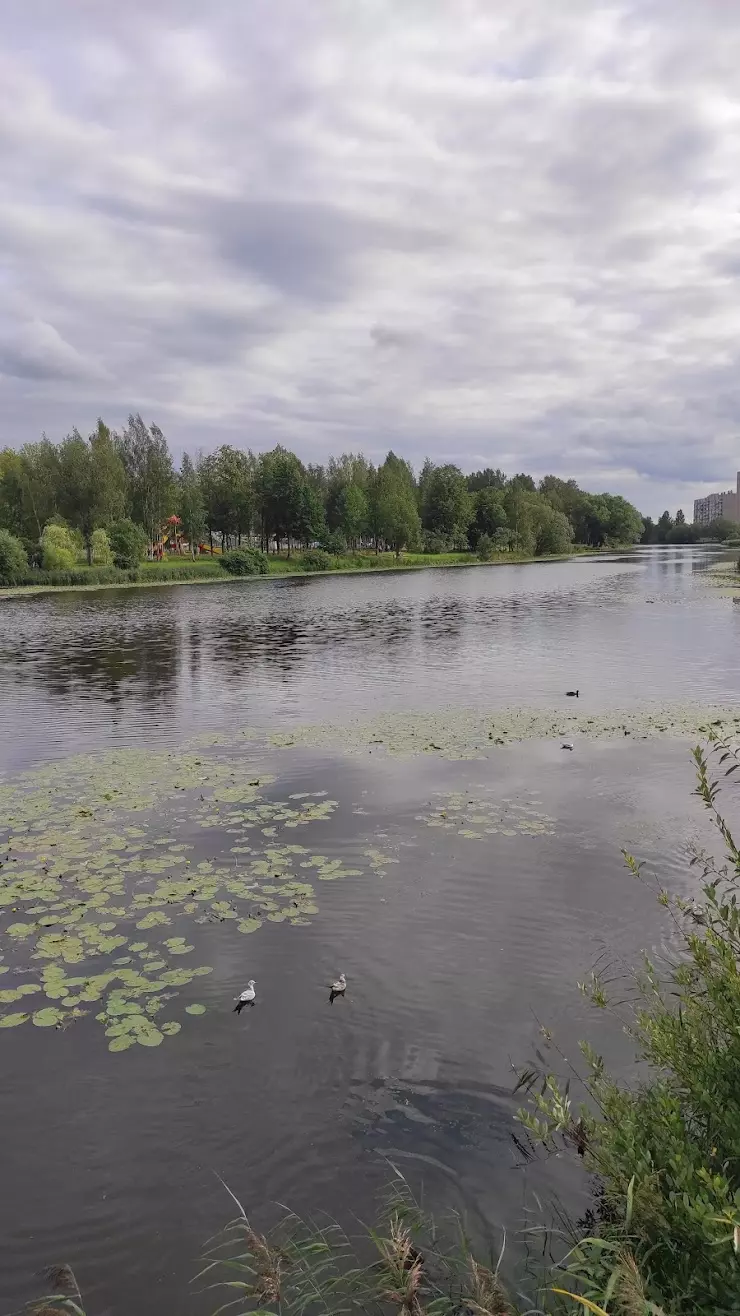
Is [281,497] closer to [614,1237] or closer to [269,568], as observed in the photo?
[269,568]

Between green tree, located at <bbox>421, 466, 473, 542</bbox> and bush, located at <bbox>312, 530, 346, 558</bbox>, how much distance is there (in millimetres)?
29868

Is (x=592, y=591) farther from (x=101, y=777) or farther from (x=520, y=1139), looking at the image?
(x=520, y=1139)

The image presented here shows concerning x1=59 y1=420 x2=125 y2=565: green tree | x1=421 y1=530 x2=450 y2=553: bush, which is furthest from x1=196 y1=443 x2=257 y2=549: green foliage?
x1=421 y1=530 x2=450 y2=553: bush

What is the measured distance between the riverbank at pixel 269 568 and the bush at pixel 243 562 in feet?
3.88

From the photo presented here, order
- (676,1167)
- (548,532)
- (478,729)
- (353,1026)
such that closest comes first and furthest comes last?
(676,1167), (353,1026), (478,729), (548,532)

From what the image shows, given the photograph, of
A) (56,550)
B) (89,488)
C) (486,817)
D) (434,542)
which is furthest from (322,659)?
(434,542)

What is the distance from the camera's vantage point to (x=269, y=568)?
354ft

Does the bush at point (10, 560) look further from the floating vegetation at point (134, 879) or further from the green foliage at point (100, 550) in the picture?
the floating vegetation at point (134, 879)

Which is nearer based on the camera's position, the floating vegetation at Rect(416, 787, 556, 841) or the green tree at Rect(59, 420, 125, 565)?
the floating vegetation at Rect(416, 787, 556, 841)

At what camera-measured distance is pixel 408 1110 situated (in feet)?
19.8

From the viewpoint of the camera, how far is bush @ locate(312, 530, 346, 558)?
413ft

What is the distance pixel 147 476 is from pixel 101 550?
2281 cm

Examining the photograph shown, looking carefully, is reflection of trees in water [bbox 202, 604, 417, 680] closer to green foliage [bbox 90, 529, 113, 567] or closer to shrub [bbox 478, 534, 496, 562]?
green foliage [bbox 90, 529, 113, 567]

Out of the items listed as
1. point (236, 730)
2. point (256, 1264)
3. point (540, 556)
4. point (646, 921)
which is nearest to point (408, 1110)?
point (256, 1264)
